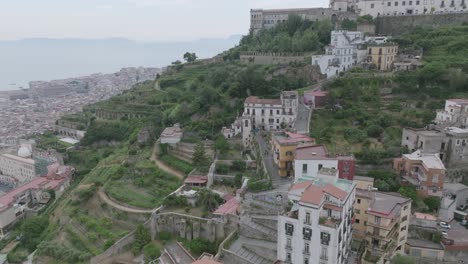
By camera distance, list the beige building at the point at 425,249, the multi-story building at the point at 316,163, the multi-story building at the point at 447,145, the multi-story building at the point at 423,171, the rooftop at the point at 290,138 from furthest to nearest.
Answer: the multi-story building at the point at 447,145
the rooftop at the point at 290,138
the multi-story building at the point at 423,171
the multi-story building at the point at 316,163
the beige building at the point at 425,249

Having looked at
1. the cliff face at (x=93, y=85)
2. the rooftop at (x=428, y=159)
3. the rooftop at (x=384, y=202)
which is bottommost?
the cliff face at (x=93, y=85)

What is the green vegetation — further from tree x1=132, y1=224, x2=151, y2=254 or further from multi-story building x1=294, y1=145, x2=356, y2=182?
multi-story building x1=294, y1=145, x2=356, y2=182

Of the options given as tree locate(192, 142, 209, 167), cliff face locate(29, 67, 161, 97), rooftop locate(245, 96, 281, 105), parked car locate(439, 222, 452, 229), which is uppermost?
rooftop locate(245, 96, 281, 105)

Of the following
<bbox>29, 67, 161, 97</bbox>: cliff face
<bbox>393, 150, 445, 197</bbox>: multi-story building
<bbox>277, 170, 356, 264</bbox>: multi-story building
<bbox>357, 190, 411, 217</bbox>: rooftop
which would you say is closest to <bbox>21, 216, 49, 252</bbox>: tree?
<bbox>277, 170, 356, 264</bbox>: multi-story building

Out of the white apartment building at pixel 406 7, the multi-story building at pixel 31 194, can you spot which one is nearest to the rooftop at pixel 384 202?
the multi-story building at pixel 31 194

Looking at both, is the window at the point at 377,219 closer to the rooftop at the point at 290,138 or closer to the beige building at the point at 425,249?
the beige building at the point at 425,249

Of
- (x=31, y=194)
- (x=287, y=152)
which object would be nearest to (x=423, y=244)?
(x=287, y=152)
